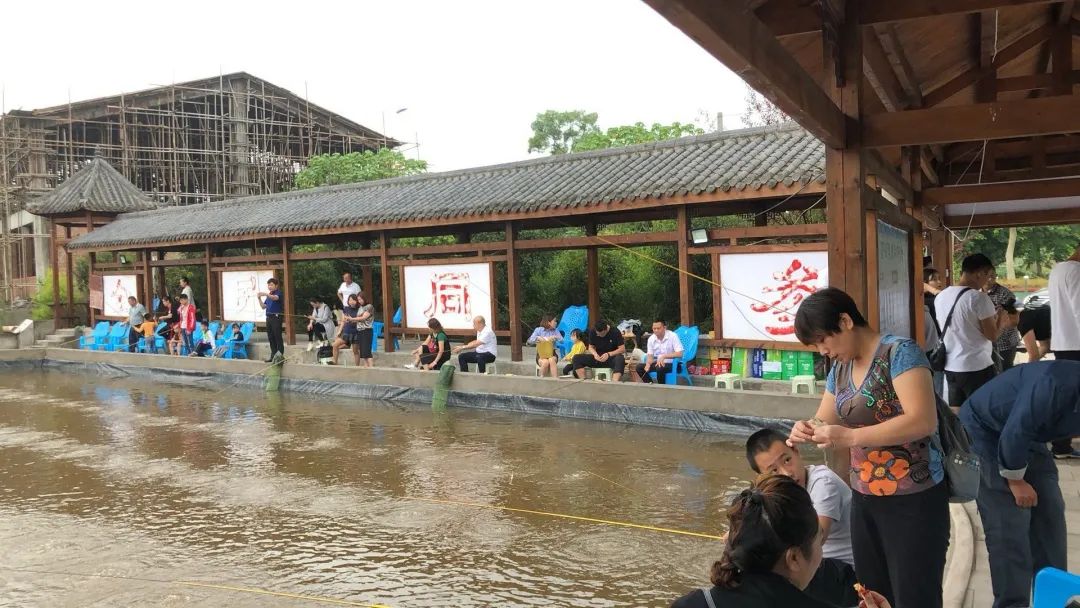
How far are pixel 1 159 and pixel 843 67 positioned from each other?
103ft

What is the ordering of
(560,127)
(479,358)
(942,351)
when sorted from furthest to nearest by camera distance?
(560,127) → (479,358) → (942,351)

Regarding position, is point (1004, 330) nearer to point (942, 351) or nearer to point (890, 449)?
point (942, 351)

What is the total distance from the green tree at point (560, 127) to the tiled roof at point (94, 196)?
713 inches

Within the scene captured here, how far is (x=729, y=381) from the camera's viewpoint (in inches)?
425

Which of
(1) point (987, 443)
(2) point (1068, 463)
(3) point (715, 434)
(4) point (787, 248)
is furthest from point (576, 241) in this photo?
(1) point (987, 443)

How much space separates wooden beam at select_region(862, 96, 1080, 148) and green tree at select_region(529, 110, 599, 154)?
3358cm

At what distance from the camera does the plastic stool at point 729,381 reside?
10805mm

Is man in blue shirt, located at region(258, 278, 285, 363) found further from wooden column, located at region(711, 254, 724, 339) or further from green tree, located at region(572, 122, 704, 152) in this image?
green tree, located at region(572, 122, 704, 152)

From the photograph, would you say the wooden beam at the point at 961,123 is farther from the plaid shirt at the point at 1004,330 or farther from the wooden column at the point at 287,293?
the wooden column at the point at 287,293

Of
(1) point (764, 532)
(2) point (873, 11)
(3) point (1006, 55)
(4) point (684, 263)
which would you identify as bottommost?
(1) point (764, 532)

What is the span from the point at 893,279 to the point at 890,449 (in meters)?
4.00

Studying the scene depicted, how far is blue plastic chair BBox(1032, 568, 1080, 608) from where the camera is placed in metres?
2.38

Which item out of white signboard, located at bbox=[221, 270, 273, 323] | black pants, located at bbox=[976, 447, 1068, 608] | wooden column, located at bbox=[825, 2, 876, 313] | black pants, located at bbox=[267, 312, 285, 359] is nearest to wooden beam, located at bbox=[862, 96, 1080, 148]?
wooden column, located at bbox=[825, 2, 876, 313]

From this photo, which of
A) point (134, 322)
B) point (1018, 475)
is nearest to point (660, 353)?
point (1018, 475)
